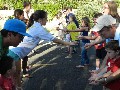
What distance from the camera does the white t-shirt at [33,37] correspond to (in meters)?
6.02

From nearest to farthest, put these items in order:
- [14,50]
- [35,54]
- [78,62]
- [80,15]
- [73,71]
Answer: [14,50] < [73,71] < [78,62] < [35,54] < [80,15]

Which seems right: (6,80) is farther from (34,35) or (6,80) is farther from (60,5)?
(60,5)

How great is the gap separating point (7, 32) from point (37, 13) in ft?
8.36

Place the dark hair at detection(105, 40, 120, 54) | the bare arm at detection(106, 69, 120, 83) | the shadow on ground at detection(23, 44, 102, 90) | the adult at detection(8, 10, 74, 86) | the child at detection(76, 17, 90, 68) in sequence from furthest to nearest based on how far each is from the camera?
the child at detection(76, 17, 90, 68), the shadow on ground at detection(23, 44, 102, 90), the adult at detection(8, 10, 74, 86), the dark hair at detection(105, 40, 120, 54), the bare arm at detection(106, 69, 120, 83)

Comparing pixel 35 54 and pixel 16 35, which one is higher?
pixel 16 35

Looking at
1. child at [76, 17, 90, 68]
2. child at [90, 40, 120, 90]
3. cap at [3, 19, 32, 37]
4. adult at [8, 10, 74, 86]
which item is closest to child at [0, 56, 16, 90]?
cap at [3, 19, 32, 37]

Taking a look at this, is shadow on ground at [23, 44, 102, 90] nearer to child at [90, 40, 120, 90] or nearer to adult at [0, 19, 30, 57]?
child at [90, 40, 120, 90]

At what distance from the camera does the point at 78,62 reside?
9.59 meters

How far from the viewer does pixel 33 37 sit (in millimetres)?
6227

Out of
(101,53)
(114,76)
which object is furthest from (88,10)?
(114,76)

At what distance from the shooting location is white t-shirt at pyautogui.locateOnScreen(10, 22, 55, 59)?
19.7 ft

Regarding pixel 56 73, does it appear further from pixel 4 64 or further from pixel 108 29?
pixel 108 29

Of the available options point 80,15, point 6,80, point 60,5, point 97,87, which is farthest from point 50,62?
point 60,5

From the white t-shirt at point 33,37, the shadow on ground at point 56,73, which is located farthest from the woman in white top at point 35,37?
the shadow on ground at point 56,73
